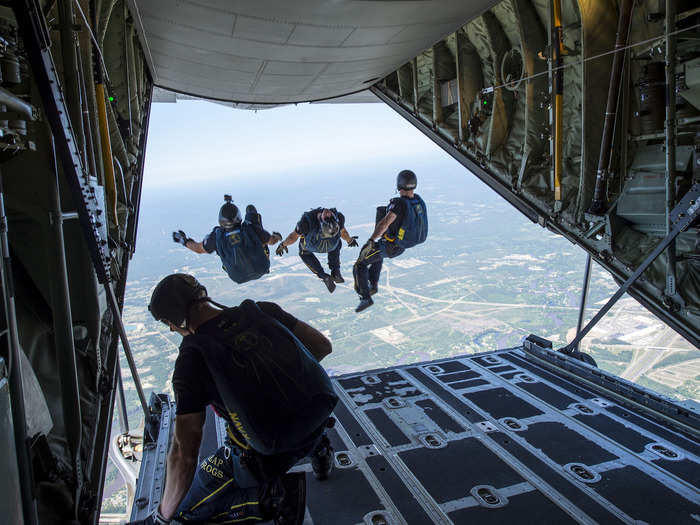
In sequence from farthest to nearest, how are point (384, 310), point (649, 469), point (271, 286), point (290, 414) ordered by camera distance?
point (384, 310)
point (271, 286)
point (649, 469)
point (290, 414)

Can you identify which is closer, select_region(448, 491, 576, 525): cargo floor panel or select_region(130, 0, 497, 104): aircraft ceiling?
select_region(448, 491, 576, 525): cargo floor panel

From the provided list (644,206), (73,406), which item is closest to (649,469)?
(644,206)

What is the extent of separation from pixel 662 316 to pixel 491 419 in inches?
69.6

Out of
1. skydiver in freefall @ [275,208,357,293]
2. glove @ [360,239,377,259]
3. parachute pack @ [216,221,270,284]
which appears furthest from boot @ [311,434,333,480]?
glove @ [360,239,377,259]

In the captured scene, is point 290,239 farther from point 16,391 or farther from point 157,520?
point 16,391

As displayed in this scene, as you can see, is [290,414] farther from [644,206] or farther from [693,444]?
[644,206]

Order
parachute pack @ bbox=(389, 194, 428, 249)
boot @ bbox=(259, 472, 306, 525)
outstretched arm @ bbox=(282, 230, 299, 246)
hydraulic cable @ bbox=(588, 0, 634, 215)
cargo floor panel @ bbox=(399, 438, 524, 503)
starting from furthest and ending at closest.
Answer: outstretched arm @ bbox=(282, 230, 299, 246) → parachute pack @ bbox=(389, 194, 428, 249) → hydraulic cable @ bbox=(588, 0, 634, 215) → cargo floor panel @ bbox=(399, 438, 524, 503) → boot @ bbox=(259, 472, 306, 525)

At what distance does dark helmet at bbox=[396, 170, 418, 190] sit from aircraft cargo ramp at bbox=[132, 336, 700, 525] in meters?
2.60

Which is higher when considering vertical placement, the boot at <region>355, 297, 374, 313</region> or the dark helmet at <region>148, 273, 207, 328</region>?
the dark helmet at <region>148, 273, 207, 328</region>

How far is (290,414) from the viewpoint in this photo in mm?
1931

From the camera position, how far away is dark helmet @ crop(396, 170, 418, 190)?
589cm

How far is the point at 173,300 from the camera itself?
207 cm

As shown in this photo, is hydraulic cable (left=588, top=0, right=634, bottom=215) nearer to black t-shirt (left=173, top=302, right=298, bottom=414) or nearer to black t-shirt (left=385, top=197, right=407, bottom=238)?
black t-shirt (left=385, top=197, right=407, bottom=238)

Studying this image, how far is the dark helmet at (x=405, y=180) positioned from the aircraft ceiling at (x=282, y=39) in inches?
55.3
